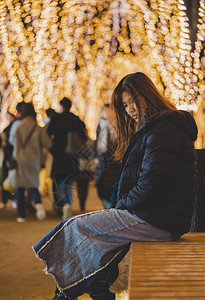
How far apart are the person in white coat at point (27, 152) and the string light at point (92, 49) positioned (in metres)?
1.88

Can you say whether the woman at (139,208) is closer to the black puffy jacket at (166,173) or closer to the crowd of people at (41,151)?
the black puffy jacket at (166,173)

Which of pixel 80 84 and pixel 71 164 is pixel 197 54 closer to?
pixel 71 164

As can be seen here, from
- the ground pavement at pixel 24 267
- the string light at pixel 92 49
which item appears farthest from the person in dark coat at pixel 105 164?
the string light at pixel 92 49

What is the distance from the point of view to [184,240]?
3084 millimetres

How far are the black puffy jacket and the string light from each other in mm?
3726

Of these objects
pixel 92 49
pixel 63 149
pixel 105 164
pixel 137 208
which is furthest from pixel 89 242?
pixel 92 49

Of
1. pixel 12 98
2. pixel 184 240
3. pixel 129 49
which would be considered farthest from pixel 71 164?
pixel 12 98

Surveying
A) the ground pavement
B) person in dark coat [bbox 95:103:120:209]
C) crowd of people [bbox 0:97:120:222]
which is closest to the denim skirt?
the ground pavement

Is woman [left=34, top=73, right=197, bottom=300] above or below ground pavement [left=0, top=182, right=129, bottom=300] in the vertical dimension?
above

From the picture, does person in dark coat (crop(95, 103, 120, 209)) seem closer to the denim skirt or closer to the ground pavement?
the ground pavement

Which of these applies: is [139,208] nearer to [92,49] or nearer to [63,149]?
[63,149]

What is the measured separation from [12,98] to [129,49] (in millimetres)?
4616

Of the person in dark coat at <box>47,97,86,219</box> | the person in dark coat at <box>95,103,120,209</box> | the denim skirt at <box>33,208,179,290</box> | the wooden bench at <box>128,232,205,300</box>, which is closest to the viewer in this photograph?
the wooden bench at <box>128,232,205,300</box>

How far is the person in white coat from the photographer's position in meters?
7.92
